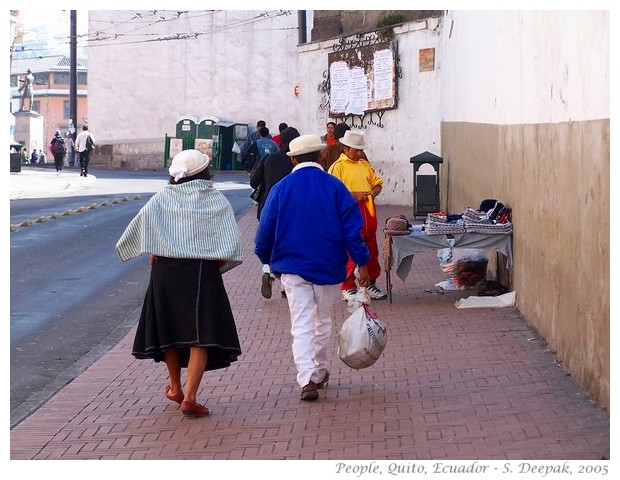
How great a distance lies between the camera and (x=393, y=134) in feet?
76.0

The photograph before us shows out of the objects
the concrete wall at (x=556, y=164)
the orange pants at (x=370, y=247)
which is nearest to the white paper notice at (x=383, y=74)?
the concrete wall at (x=556, y=164)

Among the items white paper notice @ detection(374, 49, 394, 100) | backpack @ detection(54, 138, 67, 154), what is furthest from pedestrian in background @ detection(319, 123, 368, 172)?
backpack @ detection(54, 138, 67, 154)

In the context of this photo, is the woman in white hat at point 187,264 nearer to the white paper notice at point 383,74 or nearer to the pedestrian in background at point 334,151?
the pedestrian in background at point 334,151

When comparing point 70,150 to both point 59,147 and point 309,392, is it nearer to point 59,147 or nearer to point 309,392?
point 59,147

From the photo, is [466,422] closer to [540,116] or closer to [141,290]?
[540,116]

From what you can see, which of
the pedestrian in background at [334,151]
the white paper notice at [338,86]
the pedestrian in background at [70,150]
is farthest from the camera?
the pedestrian in background at [70,150]

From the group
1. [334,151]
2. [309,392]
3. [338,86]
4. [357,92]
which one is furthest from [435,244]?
[338,86]

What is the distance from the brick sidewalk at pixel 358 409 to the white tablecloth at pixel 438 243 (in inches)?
41.5

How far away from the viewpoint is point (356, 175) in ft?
36.0

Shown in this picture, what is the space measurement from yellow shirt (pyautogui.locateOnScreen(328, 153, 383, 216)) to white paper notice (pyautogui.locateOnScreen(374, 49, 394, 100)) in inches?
482

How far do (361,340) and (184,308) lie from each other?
124cm

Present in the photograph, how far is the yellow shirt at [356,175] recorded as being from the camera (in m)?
11.0
